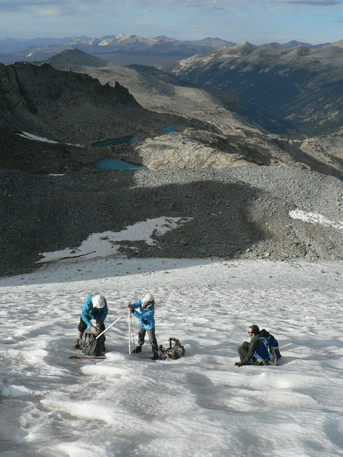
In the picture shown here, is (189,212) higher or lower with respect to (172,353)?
higher

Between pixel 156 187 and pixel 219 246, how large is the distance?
8647mm

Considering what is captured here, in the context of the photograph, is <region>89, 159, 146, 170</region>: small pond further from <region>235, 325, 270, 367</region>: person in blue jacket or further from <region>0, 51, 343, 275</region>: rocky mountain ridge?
<region>235, 325, 270, 367</region>: person in blue jacket

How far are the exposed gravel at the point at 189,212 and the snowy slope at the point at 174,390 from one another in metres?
11.9

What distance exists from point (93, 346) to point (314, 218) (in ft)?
77.9

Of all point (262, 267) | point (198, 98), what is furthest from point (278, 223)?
point (198, 98)

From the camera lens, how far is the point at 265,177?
107ft

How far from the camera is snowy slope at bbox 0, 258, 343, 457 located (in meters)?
4.47

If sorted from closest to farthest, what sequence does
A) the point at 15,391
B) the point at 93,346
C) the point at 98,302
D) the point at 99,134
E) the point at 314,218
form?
1. the point at 15,391
2. the point at 93,346
3. the point at 98,302
4. the point at 314,218
5. the point at 99,134

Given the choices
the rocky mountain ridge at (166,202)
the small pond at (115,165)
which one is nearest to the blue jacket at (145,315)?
the rocky mountain ridge at (166,202)

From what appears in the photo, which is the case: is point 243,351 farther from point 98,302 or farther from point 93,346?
point 98,302

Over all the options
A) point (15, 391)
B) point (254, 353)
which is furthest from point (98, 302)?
point (254, 353)

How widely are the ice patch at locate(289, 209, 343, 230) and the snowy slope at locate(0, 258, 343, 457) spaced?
1538 cm

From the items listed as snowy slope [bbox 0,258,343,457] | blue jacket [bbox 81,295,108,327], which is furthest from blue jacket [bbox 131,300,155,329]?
blue jacket [bbox 81,295,108,327]

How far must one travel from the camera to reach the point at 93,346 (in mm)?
7695
